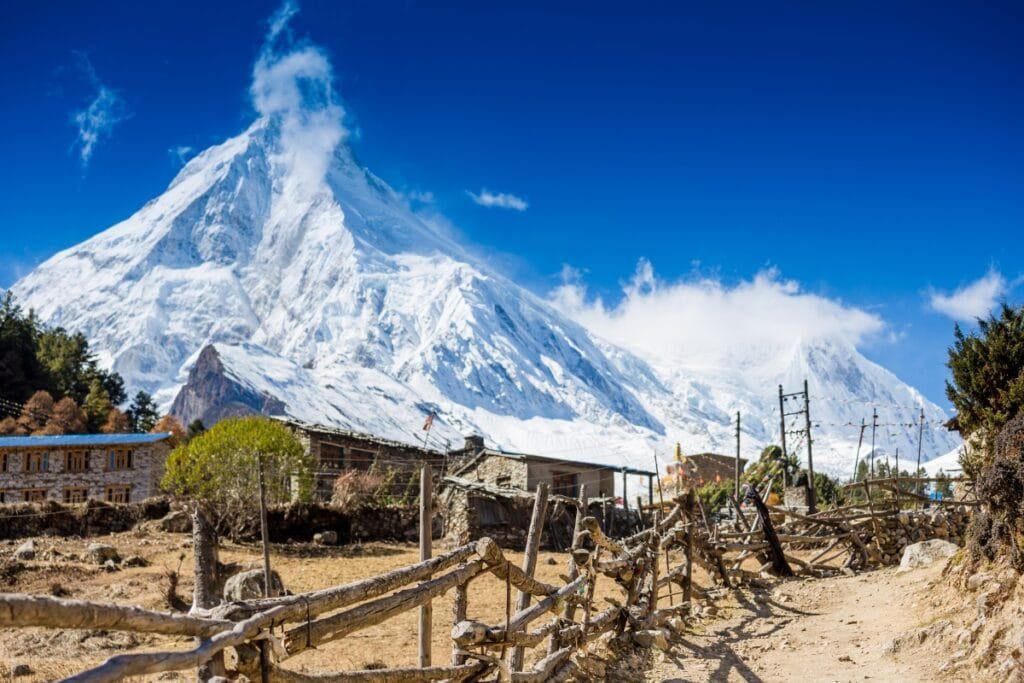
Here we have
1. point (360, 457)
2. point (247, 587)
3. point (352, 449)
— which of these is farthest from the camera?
point (360, 457)

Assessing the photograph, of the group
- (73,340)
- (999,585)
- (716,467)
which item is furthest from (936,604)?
(73,340)

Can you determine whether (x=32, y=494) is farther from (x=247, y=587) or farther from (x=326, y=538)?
(x=247, y=587)

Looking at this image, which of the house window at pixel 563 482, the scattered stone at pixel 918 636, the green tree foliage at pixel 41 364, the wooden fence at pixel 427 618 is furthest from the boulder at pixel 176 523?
the green tree foliage at pixel 41 364

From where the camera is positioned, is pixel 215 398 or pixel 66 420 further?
pixel 215 398

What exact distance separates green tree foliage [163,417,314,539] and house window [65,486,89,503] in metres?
11.4

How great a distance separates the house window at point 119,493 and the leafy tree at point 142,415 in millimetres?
16839

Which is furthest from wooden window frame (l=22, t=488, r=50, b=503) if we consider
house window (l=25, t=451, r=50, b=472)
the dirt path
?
the dirt path

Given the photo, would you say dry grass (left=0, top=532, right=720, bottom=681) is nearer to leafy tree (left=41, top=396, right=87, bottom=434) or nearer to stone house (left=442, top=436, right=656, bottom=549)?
stone house (left=442, top=436, right=656, bottom=549)

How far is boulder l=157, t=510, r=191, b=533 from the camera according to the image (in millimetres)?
24266

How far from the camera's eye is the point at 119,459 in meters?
34.9

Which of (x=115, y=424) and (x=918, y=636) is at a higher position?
(x=115, y=424)

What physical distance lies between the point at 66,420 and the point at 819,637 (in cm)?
4268

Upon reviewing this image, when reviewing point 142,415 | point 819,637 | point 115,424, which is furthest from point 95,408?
point 819,637

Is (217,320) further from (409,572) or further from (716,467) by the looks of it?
(409,572)
